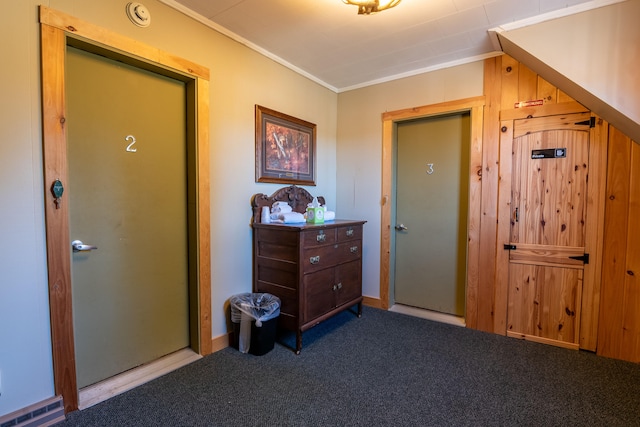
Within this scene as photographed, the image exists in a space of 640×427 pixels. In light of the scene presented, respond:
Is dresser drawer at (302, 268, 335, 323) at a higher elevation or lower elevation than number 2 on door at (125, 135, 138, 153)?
lower

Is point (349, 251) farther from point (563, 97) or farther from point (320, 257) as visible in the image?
point (563, 97)

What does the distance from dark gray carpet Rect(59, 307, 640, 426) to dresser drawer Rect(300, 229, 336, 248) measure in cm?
86

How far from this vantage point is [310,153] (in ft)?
10.9

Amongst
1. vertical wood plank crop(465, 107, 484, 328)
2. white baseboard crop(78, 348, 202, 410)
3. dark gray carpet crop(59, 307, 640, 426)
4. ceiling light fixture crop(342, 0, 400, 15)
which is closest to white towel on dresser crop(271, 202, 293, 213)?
dark gray carpet crop(59, 307, 640, 426)

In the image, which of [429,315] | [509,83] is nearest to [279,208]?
[429,315]

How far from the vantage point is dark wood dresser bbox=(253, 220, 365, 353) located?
2.39 metres

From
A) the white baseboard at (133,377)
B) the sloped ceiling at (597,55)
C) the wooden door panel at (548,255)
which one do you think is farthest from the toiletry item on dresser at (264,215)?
the sloped ceiling at (597,55)

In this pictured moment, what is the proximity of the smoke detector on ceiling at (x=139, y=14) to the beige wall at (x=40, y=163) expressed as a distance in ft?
0.11

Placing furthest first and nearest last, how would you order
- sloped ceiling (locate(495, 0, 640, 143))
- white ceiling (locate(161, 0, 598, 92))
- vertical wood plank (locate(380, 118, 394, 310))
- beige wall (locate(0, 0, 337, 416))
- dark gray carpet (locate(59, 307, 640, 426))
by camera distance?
vertical wood plank (locate(380, 118, 394, 310)) < white ceiling (locate(161, 0, 598, 92)) < sloped ceiling (locate(495, 0, 640, 143)) < dark gray carpet (locate(59, 307, 640, 426)) < beige wall (locate(0, 0, 337, 416))

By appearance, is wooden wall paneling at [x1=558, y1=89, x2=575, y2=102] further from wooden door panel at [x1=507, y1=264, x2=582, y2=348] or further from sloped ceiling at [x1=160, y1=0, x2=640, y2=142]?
wooden door panel at [x1=507, y1=264, x2=582, y2=348]

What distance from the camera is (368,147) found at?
348 cm

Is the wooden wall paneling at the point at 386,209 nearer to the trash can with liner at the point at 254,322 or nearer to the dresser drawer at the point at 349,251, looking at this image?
the dresser drawer at the point at 349,251

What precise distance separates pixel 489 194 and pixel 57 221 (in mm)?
3180

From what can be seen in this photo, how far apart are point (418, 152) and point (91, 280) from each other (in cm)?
307
